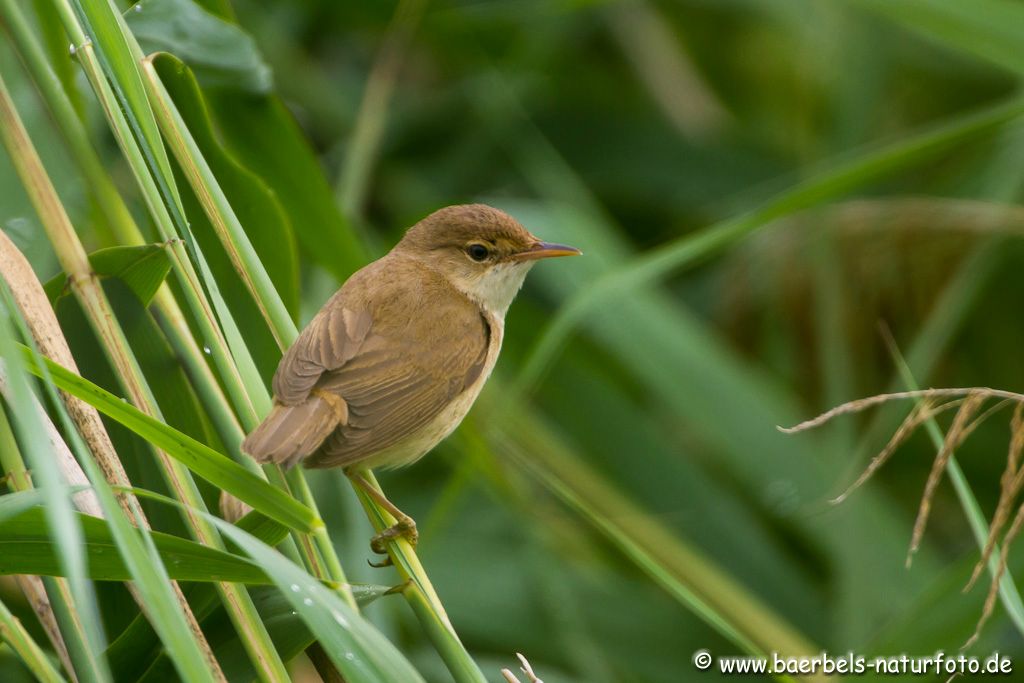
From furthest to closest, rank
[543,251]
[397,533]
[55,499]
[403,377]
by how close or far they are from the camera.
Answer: [543,251] < [403,377] < [397,533] < [55,499]

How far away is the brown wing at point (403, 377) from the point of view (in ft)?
7.85

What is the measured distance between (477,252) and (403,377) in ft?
2.05

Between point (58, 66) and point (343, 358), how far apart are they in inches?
33.1

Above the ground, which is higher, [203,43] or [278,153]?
[203,43]

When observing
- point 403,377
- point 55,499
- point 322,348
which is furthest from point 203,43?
point 55,499

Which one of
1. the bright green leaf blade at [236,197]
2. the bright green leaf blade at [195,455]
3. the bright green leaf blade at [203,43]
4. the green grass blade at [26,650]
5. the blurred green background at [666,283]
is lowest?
A: the blurred green background at [666,283]

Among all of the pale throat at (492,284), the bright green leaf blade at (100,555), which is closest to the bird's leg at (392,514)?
the bright green leaf blade at (100,555)

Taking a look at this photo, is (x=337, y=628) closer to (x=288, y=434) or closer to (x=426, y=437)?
(x=288, y=434)

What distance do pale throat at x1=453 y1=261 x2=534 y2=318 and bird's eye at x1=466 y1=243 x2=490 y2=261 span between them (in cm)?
4

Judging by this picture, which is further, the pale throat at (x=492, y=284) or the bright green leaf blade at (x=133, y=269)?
the pale throat at (x=492, y=284)

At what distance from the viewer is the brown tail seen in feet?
6.41

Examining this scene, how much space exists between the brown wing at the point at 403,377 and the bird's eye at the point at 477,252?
239 millimetres

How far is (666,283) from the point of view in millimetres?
5051

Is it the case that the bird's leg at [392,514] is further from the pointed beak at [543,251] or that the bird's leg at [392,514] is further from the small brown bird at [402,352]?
the pointed beak at [543,251]
